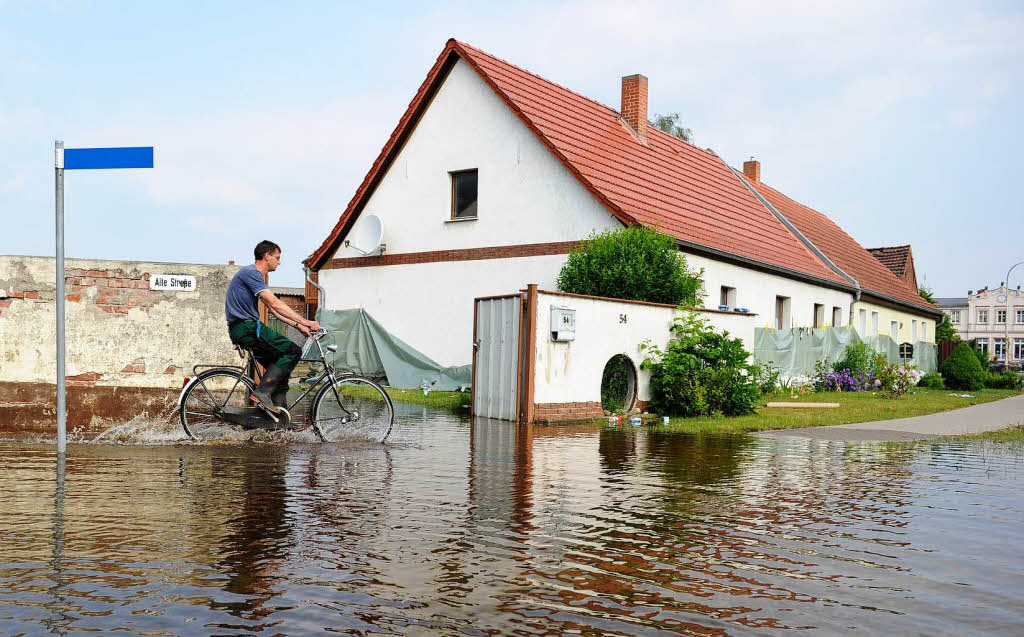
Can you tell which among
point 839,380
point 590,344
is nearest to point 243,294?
point 590,344

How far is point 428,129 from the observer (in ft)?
78.8

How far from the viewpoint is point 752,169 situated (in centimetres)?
3700

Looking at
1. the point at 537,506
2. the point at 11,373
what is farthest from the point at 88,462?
the point at 11,373

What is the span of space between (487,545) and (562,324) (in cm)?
948

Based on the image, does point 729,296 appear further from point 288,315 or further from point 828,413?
point 288,315

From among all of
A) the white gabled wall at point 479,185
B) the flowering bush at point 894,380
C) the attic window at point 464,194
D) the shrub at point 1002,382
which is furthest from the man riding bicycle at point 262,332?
the shrub at point 1002,382

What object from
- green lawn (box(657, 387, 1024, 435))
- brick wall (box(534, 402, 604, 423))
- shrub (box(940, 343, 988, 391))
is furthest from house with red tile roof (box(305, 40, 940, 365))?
shrub (box(940, 343, 988, 391))

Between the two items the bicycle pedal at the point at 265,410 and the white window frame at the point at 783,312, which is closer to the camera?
the bicycle pedal at the point at 265,410

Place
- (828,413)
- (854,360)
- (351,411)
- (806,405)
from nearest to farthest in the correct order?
(351,411) < (828,413) < (806,405) < (854,360)

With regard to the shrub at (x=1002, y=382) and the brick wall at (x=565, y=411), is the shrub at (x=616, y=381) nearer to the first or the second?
the brick wall at (x=565, y=411)

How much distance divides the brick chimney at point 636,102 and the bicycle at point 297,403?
18881 mm

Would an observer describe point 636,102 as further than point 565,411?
Yes

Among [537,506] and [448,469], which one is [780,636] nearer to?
[537,506]

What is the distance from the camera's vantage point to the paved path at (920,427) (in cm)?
1302
